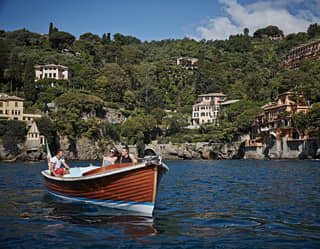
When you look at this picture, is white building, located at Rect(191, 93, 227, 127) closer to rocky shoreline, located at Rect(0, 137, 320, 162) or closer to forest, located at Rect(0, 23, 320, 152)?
forest, located at Rect(0, 23, 320, 152)

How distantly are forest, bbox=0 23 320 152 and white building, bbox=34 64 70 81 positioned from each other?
369cm

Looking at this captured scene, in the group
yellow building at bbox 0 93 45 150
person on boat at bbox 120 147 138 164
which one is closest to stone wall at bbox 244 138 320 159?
yellow building at bbox 0 93 45 150

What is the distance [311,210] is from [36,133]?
6410 cm

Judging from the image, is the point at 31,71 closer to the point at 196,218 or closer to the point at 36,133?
the point at 36,133

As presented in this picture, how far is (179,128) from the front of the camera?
295ft

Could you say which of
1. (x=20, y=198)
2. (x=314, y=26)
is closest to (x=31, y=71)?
(x=20, y=198)

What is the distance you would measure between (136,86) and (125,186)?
96.2 m

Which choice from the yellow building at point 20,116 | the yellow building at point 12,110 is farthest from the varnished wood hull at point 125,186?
the yellow building at point 12,110

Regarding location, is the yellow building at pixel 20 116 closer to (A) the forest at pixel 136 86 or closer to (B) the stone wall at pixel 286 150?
(A) the forest at pixel 136 86

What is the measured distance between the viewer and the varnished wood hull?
36.9 ft

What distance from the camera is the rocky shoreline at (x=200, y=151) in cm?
6462

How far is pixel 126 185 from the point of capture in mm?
11555

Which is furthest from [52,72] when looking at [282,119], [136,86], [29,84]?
[282,119]

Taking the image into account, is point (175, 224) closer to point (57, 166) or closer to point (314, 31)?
point (57, 166)
